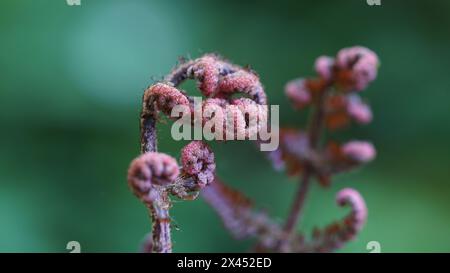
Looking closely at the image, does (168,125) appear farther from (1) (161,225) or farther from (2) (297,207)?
(1) (161,225)

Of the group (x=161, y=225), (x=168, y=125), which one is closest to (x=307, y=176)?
(x=168, y=125)

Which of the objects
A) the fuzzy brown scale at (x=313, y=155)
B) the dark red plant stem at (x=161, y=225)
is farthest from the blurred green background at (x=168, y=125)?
the dark red plant stem at (x=161, y=225)

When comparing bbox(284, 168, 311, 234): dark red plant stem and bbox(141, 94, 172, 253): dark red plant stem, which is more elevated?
bbox(141, 94, 172, 253): dark red plant stem

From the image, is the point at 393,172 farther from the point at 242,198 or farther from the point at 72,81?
the point at 72,81

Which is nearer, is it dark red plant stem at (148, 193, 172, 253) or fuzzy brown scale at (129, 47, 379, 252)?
dark red plant stem at (148, 193, 172, 253)

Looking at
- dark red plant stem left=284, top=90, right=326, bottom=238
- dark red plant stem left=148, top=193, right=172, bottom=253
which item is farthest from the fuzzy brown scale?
dark red plant stem left=148, top=193, right=172, bottom=253

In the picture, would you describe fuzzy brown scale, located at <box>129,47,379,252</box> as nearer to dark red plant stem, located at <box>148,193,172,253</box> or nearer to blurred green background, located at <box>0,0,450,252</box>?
dark red plant stem, located at <box>148,193,172,253</box>

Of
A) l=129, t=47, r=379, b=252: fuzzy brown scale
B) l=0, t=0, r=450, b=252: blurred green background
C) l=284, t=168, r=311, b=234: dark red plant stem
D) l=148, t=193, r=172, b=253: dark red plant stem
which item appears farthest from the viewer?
l=0, t=0, r=450, b=252: blurred green background
